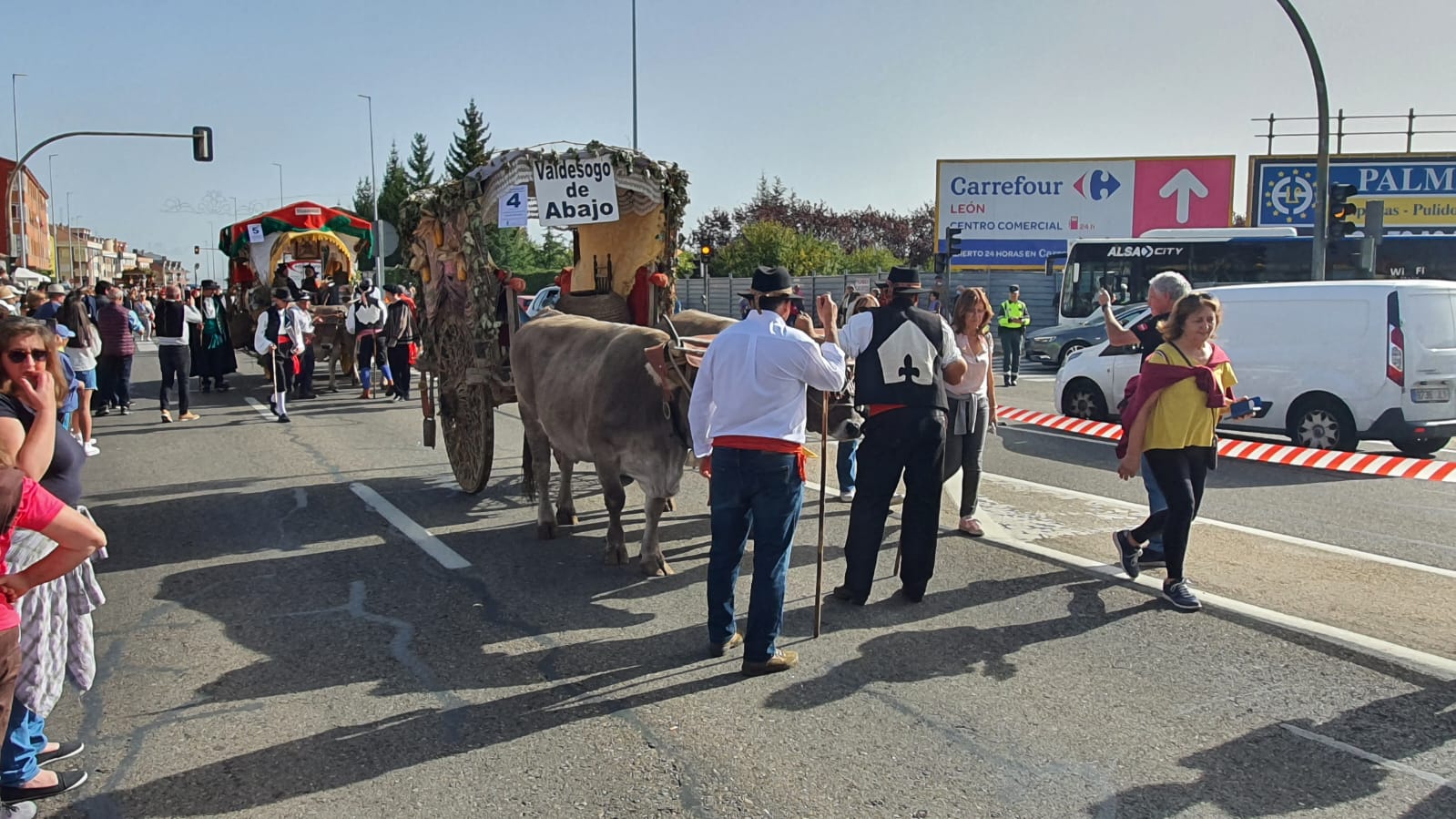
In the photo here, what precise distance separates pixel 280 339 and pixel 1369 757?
47.9ft

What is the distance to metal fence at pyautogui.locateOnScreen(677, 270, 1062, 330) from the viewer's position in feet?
121

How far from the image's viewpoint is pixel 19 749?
3850 mm

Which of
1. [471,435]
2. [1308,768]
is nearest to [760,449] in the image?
[1308,768]

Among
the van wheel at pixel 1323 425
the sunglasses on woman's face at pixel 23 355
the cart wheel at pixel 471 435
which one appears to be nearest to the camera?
the sunglasses on woman's face at pixel 23 355

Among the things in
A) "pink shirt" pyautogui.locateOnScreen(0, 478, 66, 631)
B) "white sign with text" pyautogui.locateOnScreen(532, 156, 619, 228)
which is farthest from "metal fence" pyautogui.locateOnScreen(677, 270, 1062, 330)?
"pink shirt" pyautogui.locateOnScreen(0, 478, 66, 631)

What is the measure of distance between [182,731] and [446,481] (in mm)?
5766

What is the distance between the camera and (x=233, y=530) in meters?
8.28

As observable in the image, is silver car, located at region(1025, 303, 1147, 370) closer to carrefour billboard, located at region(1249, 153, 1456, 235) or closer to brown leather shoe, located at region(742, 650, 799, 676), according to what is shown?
brown leather shoe, located at region(742, 650, 799, 676)

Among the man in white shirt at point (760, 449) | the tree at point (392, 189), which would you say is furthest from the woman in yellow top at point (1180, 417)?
the tree at point (392, 189)

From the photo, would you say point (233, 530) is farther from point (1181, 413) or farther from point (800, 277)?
point (800, 277)

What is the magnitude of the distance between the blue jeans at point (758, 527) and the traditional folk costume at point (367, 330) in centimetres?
1383

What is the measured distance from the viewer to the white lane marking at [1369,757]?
4.07 meters

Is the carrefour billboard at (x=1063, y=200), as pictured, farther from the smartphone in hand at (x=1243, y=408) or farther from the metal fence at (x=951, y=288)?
the smartphone in hand at (x=1243, y=408)

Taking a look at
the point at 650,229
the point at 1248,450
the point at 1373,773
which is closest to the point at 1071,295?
the point at 1248,450
